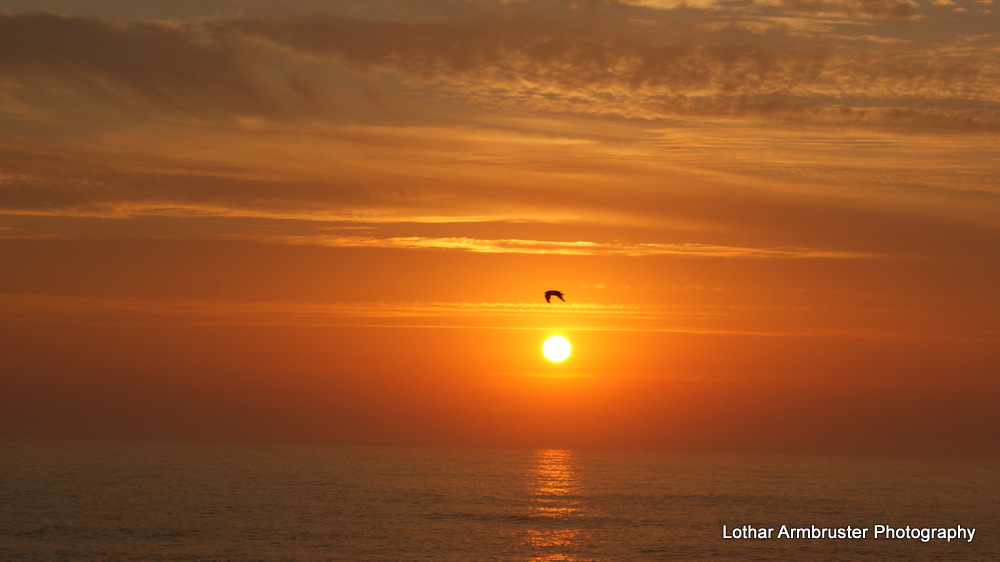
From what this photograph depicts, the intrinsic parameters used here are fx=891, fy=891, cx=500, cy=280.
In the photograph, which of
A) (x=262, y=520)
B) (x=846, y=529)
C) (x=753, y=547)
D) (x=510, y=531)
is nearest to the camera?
(x=753, y=547)

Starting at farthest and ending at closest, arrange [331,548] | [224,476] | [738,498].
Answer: [224,476] → [738,498] → [331,548]

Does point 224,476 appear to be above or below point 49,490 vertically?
above

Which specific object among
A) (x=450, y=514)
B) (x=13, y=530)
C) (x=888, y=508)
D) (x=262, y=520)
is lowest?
(x=13, y=530)

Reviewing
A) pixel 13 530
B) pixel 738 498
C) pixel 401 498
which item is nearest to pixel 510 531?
pixel 401 498

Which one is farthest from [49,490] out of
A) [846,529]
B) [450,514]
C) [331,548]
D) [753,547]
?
[846,529]

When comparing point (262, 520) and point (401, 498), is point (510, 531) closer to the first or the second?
point (262, 520)

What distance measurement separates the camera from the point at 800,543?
316 feet

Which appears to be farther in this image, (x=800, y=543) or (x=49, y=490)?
(x=49, y=490)

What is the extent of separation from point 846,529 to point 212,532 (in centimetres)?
7751

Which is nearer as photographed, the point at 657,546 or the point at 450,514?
the point at 657,546

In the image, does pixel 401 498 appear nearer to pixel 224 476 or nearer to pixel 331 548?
pixel 331 548

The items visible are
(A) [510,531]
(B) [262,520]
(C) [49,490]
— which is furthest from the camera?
(C) [49,490]

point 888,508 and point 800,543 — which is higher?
point 888,508

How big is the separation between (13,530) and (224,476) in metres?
102
